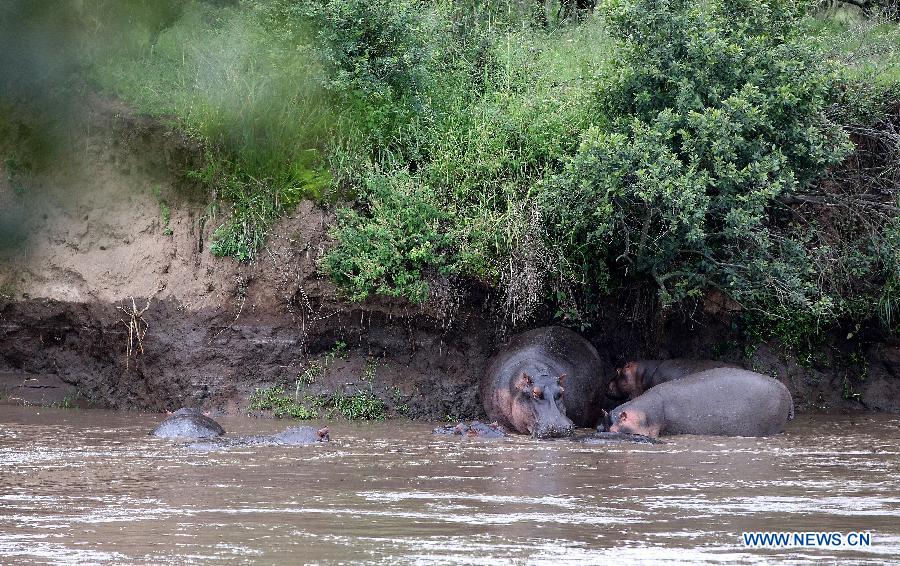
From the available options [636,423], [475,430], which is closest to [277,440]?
[475,430]

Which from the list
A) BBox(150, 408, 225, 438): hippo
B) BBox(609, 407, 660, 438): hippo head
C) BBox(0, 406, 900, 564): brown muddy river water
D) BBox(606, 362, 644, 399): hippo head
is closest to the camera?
BBox(0, 406, 900, 564): brown muddy river water

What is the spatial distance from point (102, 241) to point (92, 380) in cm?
171

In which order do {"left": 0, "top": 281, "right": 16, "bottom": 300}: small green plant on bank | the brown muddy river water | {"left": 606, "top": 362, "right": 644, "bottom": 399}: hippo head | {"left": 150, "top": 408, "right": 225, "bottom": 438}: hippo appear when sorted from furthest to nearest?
1. {"left": 0, "top": 281, "right": 16, "bottom": 300}: small green plant on bank
2. {"left": 606, "top": 362, "right": 644, "bottom": 399}: hippo head
3. {"left": 150, "top": 408, "right": 225, "bottom": 438}: hippo
4. the brown muddy river water

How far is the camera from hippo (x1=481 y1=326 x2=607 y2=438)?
12375 mm

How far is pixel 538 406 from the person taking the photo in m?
12.3

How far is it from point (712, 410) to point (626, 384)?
1.67m

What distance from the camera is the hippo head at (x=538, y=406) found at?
12039mm

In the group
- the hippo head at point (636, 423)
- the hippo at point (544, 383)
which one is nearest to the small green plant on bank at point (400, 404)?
the hippo at point (544, 383)

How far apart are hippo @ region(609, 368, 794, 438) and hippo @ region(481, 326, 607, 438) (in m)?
0.79

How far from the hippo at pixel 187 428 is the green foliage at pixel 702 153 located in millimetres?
4433

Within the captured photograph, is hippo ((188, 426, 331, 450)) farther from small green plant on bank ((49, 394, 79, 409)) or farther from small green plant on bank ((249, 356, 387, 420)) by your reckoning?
small green plant on bank ((49, 394, 79, 409))

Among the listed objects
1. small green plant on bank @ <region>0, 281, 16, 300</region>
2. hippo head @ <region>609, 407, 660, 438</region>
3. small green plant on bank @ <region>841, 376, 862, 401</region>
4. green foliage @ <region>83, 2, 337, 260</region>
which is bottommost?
hippo head @ <region>609, 407, 660, 438</region>

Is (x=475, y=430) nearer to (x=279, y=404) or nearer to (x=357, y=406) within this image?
(x=357, y=406)

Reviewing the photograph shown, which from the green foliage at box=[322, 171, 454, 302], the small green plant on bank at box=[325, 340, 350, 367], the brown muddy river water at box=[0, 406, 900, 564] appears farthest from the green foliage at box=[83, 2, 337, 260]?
the brown muddy river water at box=[0, 406, 900, 564]
